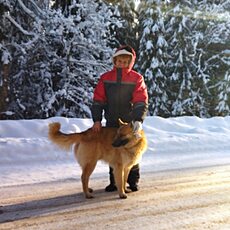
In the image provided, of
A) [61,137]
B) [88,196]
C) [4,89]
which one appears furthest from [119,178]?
[4,89]

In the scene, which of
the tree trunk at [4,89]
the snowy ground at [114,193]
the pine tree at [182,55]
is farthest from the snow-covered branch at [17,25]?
the pine tree at [182,55]

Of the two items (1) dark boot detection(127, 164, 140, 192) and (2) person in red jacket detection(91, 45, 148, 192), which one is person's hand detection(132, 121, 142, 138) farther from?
(1) dark boot detection(127, 164, 140, 192)

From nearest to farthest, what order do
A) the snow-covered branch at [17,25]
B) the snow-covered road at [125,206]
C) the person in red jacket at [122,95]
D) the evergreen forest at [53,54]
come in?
the snow-covered road at [125,206] → the person in red jacket at [122,95] → the snow-covered branch at [17,25] → the evergreen forest at [53,54]

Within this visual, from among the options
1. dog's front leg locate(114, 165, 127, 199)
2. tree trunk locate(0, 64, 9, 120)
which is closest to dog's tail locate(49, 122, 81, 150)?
dog's front leg locate(114, 165, 127, 199)

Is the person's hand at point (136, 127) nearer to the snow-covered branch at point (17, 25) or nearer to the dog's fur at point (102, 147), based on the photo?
the dog's fur at point (102, 147)

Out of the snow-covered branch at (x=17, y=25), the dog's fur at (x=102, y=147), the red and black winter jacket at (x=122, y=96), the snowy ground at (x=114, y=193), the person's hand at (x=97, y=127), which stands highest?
the snow-covered branch at (x=17, y=25)

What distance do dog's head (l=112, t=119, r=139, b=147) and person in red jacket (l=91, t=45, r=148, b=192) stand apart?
0.31ft

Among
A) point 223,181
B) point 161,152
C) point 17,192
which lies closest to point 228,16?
point 161,152

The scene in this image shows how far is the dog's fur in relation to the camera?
522 centimetres

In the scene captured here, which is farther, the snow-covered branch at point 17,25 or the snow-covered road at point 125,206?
the snow-covered branch at point 17,25

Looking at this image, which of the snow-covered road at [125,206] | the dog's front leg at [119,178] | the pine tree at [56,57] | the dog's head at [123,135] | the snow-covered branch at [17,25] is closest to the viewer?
the snow-covered road at [125,206]

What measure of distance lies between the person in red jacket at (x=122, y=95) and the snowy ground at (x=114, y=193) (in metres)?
0.66

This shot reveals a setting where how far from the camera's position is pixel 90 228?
158 inches

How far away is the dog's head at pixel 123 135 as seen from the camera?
516 centimetres
